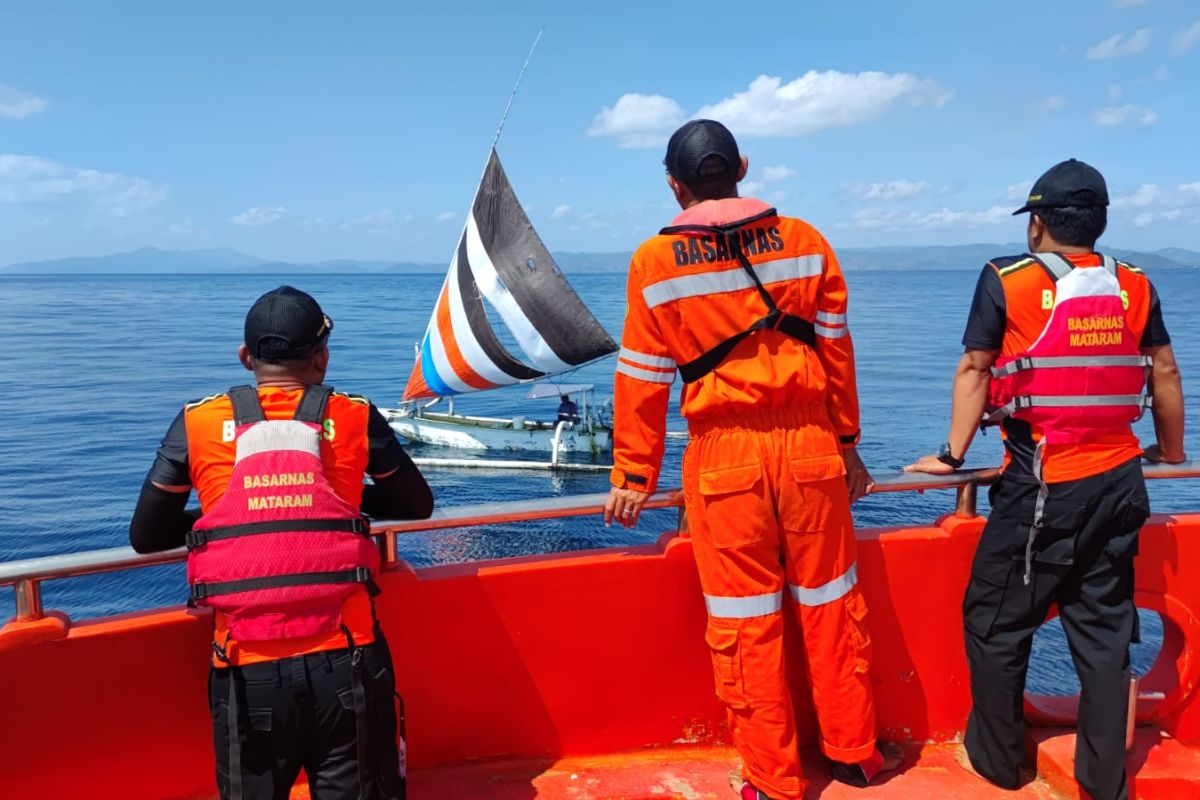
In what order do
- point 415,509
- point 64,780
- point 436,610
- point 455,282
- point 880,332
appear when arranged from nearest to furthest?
1. point 415,509
2. point 64,780
3. point 436,610
4. point 455,282
5. point 880,332

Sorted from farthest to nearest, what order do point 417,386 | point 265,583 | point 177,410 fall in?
point 177,410 < point 417,386 < point 265,583

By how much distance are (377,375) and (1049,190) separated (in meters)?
56.9

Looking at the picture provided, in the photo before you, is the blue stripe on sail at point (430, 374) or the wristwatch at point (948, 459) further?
the blue stripe on sail at point (430, 374)

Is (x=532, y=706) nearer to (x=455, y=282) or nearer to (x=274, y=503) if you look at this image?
(x=274, y=503)

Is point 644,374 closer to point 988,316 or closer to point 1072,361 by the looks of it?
point 988,316

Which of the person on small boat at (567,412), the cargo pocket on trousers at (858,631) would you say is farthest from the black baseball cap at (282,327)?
the person on small boat at (567,412)

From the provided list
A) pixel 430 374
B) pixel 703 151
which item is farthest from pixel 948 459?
pixel 430 374

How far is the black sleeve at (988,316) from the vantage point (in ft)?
9.07

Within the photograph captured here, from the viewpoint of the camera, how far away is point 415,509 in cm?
256

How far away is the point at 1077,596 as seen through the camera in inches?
114

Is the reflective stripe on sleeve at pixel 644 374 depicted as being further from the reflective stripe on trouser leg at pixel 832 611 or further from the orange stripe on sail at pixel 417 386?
the orange stripe on sail at pixel 417 386

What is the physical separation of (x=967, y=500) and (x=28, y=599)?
3049 mm

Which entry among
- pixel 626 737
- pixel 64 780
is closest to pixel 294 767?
pixel 64 780

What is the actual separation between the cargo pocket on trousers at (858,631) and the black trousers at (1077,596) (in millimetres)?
415
